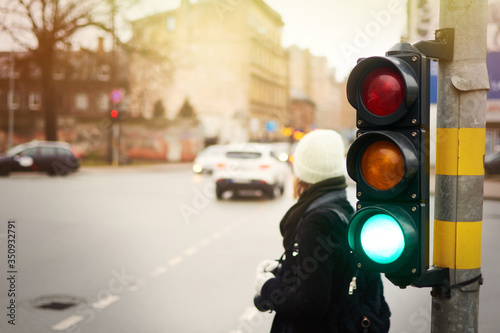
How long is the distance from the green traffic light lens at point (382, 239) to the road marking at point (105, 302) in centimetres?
453

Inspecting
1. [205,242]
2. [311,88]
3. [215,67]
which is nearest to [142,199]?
[205,242]

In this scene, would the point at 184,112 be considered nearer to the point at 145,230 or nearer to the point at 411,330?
the point at 145,230

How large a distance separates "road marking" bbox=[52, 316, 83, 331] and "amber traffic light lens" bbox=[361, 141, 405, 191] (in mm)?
4105

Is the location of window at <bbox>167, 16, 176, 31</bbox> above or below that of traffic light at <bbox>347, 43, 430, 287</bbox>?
above

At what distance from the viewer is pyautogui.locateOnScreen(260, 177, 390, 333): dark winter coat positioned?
232cm

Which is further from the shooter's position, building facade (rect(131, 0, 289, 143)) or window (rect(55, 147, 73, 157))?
building facade (rect(131, 0, 289, 143))

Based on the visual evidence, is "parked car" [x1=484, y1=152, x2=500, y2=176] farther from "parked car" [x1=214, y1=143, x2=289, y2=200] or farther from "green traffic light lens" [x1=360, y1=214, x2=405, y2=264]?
"green traffic light lens" [x1=360, y1=214, x2=405, y2=264]

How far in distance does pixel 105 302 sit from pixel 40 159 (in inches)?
839

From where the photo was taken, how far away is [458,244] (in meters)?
1.78

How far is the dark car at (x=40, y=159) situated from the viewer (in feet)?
81.5

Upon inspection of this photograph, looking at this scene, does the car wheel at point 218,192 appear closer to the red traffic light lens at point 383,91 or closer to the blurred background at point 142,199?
the blurred background at point 142,199

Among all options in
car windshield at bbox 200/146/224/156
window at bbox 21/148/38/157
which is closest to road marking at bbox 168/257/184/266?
window at bbox 21/148/38/157

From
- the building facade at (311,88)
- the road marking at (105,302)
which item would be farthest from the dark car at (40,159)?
the building facade at (311,88)

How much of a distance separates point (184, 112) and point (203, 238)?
41.3 m
